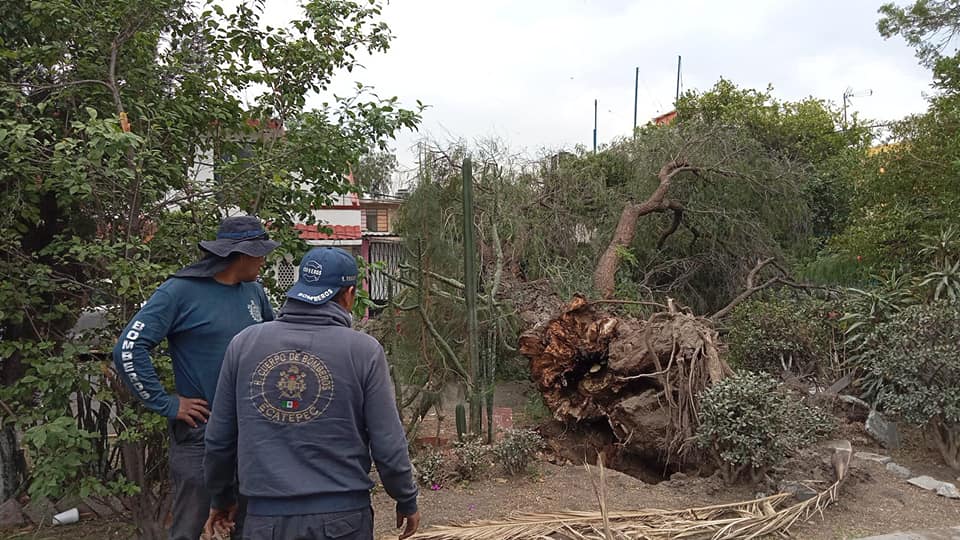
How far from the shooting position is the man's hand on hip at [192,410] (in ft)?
10.7

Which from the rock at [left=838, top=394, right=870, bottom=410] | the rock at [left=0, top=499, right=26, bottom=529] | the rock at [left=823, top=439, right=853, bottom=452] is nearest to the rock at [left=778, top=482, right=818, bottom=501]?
the rock at [left=823, top=439, right=853, bottom=452]

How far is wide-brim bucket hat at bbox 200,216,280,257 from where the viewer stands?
3.37 metres

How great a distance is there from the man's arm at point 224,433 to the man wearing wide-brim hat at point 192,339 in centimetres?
58

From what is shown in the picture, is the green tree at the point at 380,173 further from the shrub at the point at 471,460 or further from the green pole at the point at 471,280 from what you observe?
the shrub at the point at 471,460

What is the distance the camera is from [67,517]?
4898mm

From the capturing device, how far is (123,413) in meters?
3.90

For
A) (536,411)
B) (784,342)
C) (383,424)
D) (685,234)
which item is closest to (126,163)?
(383,424)

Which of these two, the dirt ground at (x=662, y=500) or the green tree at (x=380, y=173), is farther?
the green tree at (x=380, y=173)

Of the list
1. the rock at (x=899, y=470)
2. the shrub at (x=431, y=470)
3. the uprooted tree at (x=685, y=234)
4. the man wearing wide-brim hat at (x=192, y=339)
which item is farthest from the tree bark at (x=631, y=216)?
the man wearing wide-brim hat at (x=192, y=339)

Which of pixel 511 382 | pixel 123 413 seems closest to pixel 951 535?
pixel 123 413

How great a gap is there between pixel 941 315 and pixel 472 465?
12.8 ft

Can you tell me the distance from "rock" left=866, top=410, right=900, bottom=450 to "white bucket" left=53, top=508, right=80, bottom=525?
6209 millimetres

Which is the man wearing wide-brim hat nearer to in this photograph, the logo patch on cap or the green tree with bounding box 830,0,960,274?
the logo patch on cap

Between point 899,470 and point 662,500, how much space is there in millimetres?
2035
